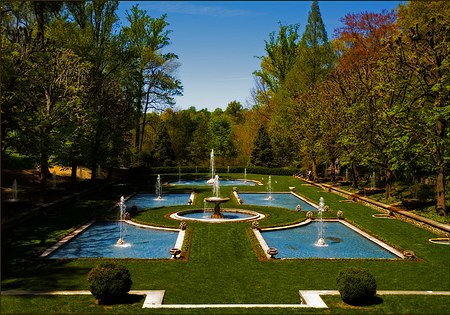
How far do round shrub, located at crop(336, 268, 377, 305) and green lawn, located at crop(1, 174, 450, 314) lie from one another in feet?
1.08

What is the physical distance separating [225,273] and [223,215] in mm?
14194

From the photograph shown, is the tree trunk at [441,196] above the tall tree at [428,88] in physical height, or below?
below

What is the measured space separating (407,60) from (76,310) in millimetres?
28247

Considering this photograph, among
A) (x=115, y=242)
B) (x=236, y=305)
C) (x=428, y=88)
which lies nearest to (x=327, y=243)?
(x=236, y=305)

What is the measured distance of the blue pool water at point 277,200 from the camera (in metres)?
37.3

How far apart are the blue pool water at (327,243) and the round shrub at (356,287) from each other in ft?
Result: 22.6

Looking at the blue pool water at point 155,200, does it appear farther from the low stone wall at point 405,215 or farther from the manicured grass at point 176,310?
the manicured grass at point 176,310

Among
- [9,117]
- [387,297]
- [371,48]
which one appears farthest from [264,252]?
[371,48]

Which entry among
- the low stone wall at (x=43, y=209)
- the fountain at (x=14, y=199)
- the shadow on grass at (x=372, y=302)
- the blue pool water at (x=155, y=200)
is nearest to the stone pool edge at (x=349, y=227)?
the shadow on grass at (x=372, y=302)

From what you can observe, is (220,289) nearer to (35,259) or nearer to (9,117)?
(35,259)

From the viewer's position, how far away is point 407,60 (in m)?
31.5

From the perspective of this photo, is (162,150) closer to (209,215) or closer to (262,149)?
(262,149)

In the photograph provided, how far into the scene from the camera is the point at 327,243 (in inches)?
917

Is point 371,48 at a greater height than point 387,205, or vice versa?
point 371,48
